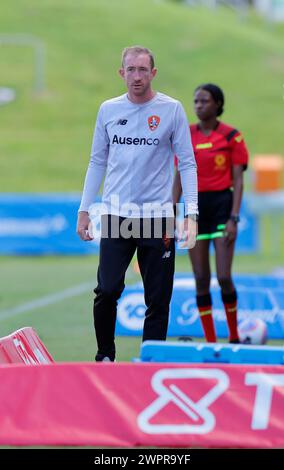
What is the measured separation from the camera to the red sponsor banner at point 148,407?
5.84 metres

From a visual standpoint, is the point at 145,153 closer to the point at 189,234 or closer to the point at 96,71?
the point at 189,234

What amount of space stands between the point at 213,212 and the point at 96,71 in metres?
33.1

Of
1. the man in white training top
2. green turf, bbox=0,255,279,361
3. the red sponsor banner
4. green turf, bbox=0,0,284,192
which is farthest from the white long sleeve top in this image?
green turf, bbox=0,0,284,192

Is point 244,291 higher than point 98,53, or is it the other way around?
point 98,53

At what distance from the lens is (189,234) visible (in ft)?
23.3

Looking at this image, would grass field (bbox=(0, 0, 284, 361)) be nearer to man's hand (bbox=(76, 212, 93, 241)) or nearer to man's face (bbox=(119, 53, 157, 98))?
man's hand (bbox=(76, 212, 93, 241))

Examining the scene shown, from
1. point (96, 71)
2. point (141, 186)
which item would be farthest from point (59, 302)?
point (96, 71)

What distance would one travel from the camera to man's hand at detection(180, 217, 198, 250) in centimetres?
705

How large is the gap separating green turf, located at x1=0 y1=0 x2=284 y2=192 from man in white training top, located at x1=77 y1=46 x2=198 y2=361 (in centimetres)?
2527
